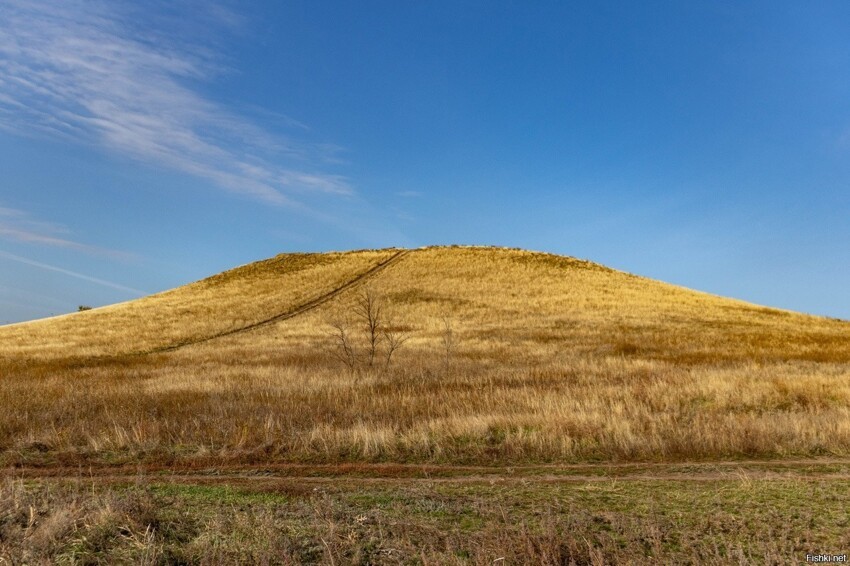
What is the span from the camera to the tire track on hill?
36375 millimetres

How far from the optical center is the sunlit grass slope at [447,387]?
8875 mm

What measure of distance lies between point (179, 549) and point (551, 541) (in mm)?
3097

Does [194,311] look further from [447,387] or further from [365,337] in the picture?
[447,387]

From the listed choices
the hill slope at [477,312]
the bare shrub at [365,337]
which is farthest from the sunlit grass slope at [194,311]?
the bare shrub at [365,337]

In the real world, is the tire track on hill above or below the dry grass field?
above

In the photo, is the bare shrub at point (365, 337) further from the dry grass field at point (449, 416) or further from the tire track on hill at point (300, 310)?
the tire track on hill at point (300, 310)

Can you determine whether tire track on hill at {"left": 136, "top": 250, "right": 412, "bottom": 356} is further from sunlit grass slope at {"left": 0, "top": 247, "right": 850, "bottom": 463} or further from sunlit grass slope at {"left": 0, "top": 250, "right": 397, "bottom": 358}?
sunlit grass slope at {"left": 0, "top": 247, "right": 850, "bottom": 463}

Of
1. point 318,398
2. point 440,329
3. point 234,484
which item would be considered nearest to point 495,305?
point 440,329

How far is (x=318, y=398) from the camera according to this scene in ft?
45.0

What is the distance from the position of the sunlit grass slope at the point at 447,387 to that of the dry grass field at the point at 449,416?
2.5 inches

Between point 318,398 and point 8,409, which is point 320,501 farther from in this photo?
point 8,409

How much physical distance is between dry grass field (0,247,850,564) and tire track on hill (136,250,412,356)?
67 centimetres

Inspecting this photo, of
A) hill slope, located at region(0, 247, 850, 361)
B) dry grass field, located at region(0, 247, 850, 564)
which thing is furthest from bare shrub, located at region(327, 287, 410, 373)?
hill slope, located at region(0, 247, 850, 361)

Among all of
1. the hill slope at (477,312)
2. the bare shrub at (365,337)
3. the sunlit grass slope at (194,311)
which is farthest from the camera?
the sunlit grass slope at (194,311)
